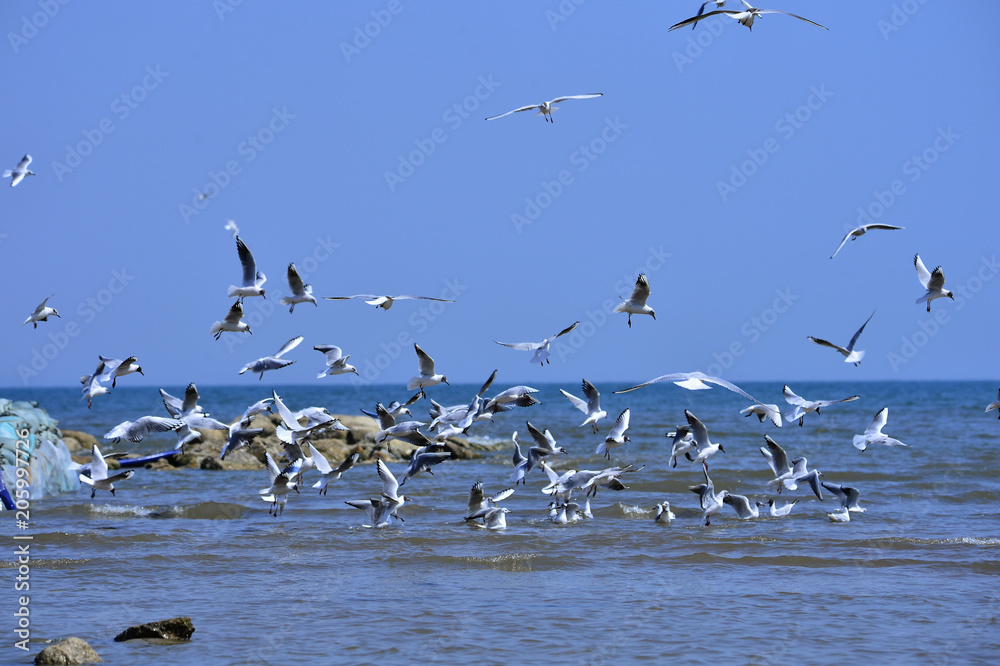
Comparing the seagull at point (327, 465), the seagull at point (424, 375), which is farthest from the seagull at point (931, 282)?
the seagull at point (327, 465)

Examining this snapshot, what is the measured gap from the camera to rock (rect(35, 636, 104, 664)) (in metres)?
6.30

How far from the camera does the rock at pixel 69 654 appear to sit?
630cm

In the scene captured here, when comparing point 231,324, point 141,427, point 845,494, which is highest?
point 231,324

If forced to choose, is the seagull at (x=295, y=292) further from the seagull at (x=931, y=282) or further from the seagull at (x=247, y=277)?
the seagull at (x=931, y=282)

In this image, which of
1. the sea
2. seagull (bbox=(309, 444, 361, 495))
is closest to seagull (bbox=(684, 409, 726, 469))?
the sea

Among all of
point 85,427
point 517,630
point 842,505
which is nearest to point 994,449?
point 842,505

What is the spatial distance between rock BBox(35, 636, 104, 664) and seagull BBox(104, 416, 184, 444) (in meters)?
4.03

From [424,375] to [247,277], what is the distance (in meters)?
2.41

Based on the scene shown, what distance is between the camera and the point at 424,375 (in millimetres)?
11922

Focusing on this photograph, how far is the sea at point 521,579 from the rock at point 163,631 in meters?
0.10

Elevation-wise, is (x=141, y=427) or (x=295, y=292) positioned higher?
(x=295, y=292)

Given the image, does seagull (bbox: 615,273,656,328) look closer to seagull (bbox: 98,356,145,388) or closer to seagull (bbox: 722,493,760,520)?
seagull (bbox: 722,493,760,520)

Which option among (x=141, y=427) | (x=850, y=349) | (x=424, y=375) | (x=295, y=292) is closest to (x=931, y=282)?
(x=850, y=349)

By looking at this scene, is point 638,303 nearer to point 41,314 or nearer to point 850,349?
point 850,349
